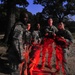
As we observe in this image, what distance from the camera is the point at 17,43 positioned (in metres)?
6.55

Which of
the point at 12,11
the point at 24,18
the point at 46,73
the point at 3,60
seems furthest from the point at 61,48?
the point at 12,11

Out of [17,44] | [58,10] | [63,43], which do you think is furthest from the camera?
[58,10]

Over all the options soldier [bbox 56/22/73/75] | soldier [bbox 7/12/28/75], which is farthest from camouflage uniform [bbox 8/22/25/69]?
soldier [bbox 56/22/73/75]

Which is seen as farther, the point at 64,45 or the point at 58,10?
the point at 58,10

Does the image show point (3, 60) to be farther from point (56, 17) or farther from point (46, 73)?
point (56, 17)

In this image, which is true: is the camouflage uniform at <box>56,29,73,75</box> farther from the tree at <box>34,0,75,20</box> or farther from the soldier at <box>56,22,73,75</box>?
the tree at <box>34,0,75,20</box>

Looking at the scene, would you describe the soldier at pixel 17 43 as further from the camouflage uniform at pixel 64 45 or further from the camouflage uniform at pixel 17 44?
the camouflage uniform at pixel 64 45

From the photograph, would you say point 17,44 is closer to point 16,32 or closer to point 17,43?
point 17,43

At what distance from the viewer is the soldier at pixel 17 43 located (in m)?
6.54

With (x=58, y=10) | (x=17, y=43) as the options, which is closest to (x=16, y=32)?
(x=17, y=43)

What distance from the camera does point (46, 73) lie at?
9.90 metres

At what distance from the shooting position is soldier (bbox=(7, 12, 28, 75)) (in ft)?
21.5

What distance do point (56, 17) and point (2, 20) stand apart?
1250 cm

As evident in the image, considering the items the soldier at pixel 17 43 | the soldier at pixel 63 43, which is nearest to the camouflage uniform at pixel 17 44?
the soldier at pixel 17 43
